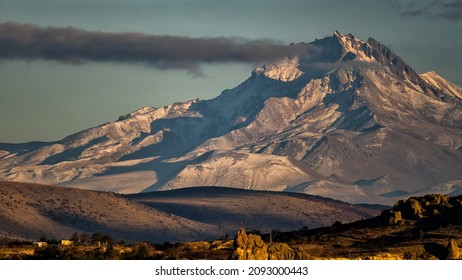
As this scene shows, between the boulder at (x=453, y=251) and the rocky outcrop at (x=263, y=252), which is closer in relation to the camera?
the rocky outcrop at (x=263, y=252)

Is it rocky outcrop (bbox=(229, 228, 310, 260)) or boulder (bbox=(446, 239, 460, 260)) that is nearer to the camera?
rocky outcrop (bbox=(229, 228, 310, 260))

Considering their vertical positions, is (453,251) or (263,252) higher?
(453,251)

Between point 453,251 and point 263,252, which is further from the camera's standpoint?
point 453,251
